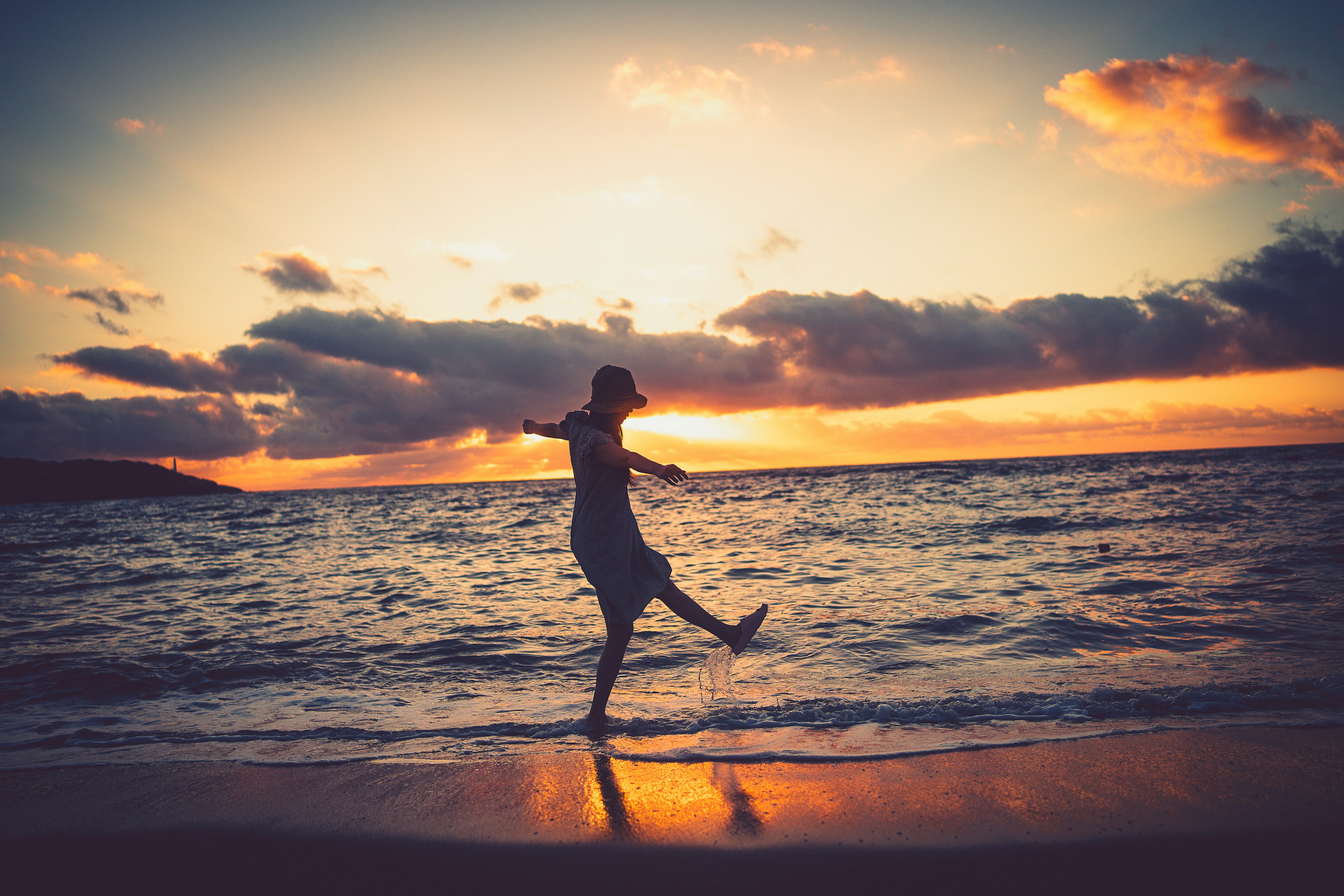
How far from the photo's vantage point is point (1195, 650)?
549 cm

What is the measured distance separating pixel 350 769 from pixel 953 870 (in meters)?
3.08

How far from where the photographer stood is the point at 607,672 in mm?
4098

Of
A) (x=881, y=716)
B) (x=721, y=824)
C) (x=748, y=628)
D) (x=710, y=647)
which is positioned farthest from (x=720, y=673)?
(x=721, y=824)

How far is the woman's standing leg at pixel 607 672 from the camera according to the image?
405 centimetres

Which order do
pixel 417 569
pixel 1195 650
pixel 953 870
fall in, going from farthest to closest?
pixel 417 569 → pixel 1195 650 → pixel 953 870

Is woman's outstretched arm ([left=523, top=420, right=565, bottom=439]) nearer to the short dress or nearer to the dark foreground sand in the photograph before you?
the short dress

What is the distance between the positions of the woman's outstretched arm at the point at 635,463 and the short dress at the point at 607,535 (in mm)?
237

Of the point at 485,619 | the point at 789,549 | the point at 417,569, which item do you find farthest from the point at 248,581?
the point at 789,549

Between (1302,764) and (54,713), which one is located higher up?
(1302,764)

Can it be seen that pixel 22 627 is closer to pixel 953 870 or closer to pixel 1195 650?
pixel 953 870

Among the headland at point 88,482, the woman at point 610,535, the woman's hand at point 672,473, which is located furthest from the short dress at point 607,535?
the headland at point 88,482

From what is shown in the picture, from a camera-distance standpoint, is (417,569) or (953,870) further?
(417,569)

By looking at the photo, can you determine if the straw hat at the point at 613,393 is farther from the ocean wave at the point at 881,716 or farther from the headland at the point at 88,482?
the headland at the point at 88,482

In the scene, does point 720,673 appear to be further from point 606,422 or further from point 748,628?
point 606,422
